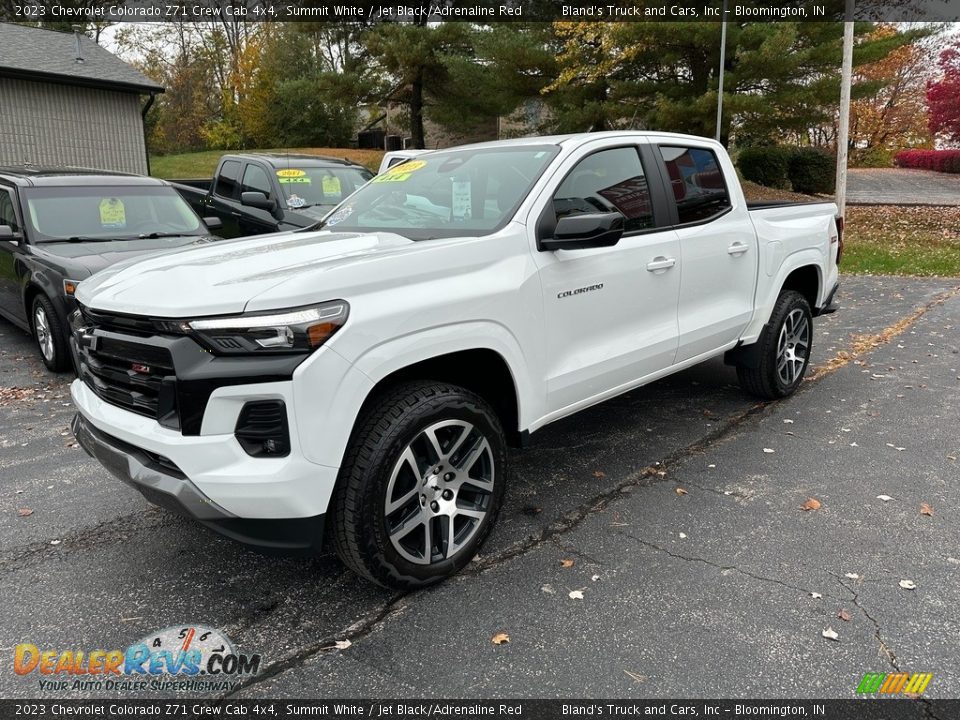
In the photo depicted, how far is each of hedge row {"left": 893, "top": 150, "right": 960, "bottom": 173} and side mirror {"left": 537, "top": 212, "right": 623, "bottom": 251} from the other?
3985cm

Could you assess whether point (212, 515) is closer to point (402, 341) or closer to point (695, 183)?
point (402, 341)

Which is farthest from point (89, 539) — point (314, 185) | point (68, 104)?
point (68, 104)

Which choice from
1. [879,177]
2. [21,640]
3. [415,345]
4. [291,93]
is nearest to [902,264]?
[415,345]

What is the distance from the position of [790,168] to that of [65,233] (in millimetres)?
22116

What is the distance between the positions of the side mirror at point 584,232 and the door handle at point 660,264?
0.66 m

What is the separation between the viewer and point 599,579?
3.23 m

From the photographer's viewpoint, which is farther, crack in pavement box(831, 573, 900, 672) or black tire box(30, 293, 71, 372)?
black tire box(30, 293, 71, 372)

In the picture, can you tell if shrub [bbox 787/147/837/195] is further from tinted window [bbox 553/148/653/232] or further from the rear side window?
tinted window [bbox 553/148/653/232]

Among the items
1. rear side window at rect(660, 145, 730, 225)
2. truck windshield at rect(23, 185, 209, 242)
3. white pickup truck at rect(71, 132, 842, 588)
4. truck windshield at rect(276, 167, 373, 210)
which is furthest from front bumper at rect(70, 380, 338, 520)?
truck windshield at rect(276, 167, 373, 210)

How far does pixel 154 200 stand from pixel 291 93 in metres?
21.2

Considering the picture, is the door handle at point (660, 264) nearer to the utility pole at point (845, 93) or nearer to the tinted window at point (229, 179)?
the tinted window at point (229, 179)

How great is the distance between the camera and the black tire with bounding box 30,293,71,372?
6.39 m

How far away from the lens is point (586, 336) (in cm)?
375

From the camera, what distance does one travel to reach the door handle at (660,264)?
4117 millimetres
